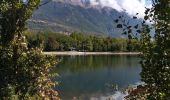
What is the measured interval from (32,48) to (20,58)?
1.25 metres

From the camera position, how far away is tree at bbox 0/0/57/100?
648 inches

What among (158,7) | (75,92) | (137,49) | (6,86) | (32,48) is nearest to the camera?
(158,7)

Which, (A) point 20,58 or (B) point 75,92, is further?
(B) point 75,92

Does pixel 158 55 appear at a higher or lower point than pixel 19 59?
higher

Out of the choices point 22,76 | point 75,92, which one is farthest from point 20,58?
point 75,92

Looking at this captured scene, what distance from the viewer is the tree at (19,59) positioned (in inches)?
648

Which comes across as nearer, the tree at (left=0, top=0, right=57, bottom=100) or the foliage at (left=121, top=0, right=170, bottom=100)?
the foliage at (left=121, top=0, right=170, bottom=100)

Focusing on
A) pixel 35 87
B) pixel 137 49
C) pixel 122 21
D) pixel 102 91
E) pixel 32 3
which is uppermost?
pixel 32 3

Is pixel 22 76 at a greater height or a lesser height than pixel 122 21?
lesser

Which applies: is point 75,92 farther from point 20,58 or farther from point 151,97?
point 151,97

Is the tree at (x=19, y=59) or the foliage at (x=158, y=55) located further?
the tree at (x=19, y=59)

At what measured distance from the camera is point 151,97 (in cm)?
987

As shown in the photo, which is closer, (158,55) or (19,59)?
(158,55)

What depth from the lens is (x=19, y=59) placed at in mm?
17000
